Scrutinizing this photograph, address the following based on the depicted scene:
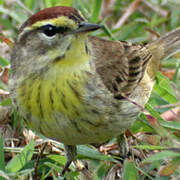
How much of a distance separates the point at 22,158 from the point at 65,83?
87 cm

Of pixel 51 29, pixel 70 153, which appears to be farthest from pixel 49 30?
pixel 70 153

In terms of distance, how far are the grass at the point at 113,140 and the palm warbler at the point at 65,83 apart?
0.87 feet

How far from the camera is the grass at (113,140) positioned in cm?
386

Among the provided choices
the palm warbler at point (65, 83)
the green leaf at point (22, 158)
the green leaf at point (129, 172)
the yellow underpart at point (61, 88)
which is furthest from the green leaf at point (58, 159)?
the green leaf at point (129, 172)

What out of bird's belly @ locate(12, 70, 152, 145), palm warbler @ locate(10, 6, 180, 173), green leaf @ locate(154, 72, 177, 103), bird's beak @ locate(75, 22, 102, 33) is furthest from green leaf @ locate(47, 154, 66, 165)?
bird's beak @ locate(75, 22, 102, 33)

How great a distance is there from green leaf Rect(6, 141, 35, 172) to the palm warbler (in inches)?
12.8

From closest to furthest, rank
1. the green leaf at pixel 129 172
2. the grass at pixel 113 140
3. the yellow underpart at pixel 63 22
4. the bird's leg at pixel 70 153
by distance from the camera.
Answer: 1. the yellow underpart at pixel 63 22
2. the green leaf at pixel 129 172
3. the grass at pixel 113 140
4. the bird's leg at pixel 70 153

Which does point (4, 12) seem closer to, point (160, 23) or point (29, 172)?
point (160, 23)

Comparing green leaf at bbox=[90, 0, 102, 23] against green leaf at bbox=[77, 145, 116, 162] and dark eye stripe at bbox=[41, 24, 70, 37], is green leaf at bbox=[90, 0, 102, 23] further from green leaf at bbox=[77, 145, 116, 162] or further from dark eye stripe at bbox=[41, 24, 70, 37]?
dark eye stripe at bbox=[41, 24, 70, 37]

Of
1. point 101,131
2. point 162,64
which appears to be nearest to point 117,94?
point 101,131

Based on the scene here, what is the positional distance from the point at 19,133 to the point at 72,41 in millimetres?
1512

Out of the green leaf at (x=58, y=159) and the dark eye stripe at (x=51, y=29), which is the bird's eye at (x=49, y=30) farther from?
the green leaf at (x=58, y=159)

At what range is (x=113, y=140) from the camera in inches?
194

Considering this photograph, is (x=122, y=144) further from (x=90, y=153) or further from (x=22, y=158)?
(x=22, y=158)
